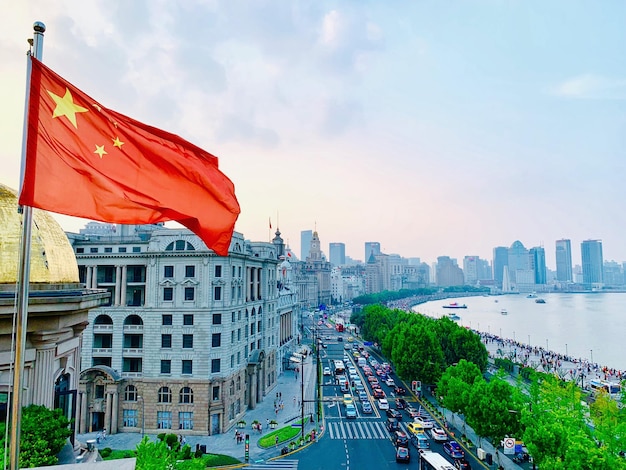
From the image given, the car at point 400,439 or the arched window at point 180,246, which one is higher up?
the arched window at point 180,246

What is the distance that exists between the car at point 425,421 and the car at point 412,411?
1228 mm

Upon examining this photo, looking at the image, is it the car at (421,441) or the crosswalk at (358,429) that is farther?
the crosswalk at (358,429)

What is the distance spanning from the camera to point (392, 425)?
50969 millimetres

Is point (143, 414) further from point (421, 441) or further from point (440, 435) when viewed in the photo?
point (440, 435)

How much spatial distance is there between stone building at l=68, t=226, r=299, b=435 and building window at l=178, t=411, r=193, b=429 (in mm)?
102

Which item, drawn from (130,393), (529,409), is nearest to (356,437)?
(529,409)

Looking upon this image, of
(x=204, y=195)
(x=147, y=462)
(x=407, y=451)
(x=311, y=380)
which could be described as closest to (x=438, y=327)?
(x=311, y=380)

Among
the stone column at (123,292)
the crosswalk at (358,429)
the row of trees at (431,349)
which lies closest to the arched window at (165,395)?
the stone column at (123,292)

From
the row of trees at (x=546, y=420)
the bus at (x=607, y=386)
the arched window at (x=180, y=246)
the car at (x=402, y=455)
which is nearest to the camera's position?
the row of trees at (x=546, y=420)

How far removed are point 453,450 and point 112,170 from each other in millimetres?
40480

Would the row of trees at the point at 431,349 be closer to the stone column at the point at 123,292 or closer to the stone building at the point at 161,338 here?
the stone building at the point at 161,338

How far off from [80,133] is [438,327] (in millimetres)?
70099

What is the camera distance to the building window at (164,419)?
49969mm

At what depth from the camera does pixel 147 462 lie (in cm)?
1970
